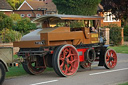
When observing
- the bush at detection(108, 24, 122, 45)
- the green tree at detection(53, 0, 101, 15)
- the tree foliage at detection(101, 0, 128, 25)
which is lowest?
the bush at detection(108, 24, 122, 45)

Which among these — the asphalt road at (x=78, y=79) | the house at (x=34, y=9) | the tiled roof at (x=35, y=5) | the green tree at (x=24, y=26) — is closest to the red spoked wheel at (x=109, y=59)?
the asphalt road at (x=78, y=79)

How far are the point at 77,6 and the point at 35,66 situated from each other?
31302 mm

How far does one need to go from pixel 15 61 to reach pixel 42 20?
3.13 meters

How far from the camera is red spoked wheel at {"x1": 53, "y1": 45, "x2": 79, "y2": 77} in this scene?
449 inches

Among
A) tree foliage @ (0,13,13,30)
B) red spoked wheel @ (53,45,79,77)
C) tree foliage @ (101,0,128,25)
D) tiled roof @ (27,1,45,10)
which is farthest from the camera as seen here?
tiled roof @ (27,1,45,10)

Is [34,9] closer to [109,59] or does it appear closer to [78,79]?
[109,59]

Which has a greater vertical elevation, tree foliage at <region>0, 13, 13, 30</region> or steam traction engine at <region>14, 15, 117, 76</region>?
tree foliage at <region>0, 13, 13, 30</region>

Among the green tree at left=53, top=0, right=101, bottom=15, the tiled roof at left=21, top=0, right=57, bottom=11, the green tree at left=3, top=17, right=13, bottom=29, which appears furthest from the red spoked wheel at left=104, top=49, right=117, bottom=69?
the tiled roof at left=21, top=0, right=57, bottom=11

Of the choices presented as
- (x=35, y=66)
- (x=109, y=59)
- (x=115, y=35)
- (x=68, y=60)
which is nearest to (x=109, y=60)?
(x=109, y=59)

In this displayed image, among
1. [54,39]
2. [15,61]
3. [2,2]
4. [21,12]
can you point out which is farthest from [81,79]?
[21,12]

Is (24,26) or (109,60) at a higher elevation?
(24,26)

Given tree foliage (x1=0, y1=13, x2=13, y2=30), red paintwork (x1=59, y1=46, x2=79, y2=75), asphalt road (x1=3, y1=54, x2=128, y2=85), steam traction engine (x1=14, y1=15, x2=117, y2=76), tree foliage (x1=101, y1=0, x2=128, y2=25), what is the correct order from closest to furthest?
asphalt road (x1=3, y1=54, x2=128, y2=85), steam traction engine (x1=14, y1=15, x2=117, y2=76), red paintwork (x1=59, y1=46, x2=79, y2=75), tree foliage (x1=101, y1=0, x2=128, y2=25), tree foliage (x1=0, y1=13, x2=13, y2=30)

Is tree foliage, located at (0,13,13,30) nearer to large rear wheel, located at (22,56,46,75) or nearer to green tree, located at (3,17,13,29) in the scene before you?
green tree, located at (3,17,13,29)

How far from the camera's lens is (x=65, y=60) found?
11836mm
